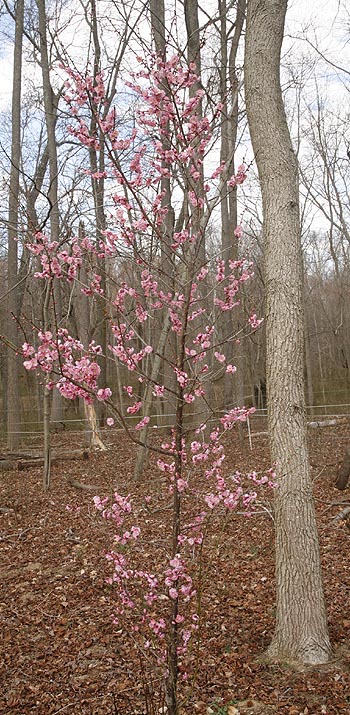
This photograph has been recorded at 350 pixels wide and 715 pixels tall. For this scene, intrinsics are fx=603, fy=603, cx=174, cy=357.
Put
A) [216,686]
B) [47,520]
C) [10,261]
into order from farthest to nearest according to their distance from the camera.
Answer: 1. [10,261]
2. [47,520]
3. [216,686]

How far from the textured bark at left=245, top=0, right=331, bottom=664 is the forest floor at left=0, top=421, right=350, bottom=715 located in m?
0.25

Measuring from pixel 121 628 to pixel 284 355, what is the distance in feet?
6.92

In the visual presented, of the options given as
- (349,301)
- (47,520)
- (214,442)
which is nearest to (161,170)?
(214,442)

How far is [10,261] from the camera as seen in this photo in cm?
1188

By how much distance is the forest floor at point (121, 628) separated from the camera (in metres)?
3.04

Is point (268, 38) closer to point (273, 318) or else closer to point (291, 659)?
point (273, 318)

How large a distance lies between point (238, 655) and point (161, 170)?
2.73 metres

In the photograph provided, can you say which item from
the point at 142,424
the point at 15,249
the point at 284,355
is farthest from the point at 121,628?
the point at 15,249

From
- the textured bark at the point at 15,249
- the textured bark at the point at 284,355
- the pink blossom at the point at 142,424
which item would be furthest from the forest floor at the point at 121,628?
the textured bark at the point at 15,249

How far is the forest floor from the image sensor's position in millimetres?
3045

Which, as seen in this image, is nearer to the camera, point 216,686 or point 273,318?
point 216,686

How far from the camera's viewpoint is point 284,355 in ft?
10.9

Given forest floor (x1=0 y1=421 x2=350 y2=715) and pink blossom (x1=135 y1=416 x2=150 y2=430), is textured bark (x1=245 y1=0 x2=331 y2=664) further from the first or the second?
pink blossom (x1=135 y1=416 x2=150 y2=430)

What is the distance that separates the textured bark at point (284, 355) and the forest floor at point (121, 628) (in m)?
0.25
